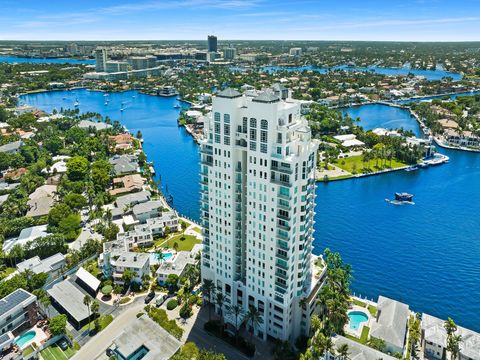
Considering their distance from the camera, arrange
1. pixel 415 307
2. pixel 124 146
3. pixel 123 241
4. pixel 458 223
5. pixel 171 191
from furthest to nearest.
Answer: pixel 124 146, pixel 171 191, pixel 458 223, pixel 123 241, pixel 415 307

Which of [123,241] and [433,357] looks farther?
[123,241]

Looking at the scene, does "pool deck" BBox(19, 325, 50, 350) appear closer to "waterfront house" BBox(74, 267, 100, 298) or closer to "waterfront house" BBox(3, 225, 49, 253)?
"waterfront house" BBox(74, 267, 100, 298)

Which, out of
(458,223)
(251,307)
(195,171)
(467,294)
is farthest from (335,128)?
(251,307)

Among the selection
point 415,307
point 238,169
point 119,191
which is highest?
point 238,169

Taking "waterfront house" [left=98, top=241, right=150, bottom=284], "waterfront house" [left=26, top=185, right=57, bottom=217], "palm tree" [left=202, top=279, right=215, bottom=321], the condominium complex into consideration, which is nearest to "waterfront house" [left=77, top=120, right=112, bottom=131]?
"waterfront house" [left=26, top=185, right=57, bottom=217]

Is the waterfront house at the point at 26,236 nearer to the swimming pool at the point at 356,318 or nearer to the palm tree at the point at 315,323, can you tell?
the palm tree at the point at 315,323

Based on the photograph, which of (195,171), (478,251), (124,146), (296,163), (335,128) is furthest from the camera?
(335,128)

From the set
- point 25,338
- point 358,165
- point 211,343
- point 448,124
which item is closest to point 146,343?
point 211,343

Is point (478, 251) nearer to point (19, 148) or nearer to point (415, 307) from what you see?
point (415, 307)
